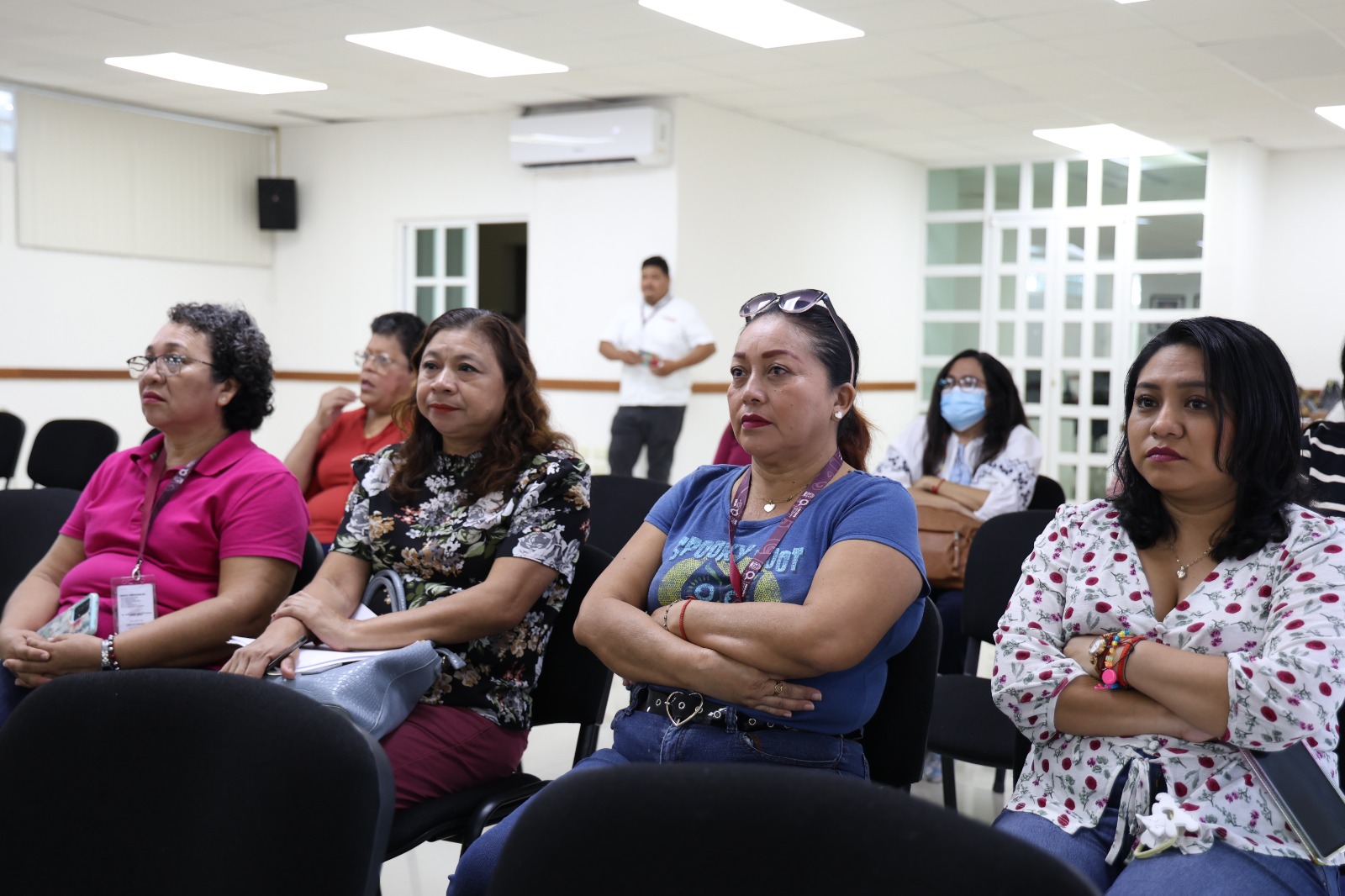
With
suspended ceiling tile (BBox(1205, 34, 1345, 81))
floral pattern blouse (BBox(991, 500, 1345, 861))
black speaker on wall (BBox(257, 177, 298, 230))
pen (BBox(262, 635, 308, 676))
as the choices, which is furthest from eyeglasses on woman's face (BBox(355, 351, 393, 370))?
black speaker on wall (BBox(257, 177, 298, 230))

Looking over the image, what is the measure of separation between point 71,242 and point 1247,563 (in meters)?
9.14

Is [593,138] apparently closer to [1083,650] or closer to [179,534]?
[179,534]

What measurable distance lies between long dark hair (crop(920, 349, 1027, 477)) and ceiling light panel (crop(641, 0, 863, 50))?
290 cm

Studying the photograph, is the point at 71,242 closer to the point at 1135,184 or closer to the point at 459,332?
the point at 459,332

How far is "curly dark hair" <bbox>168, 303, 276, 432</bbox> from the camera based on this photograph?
2.77 meters

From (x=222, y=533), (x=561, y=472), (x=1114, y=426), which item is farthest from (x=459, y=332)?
(x=1114, y=426)

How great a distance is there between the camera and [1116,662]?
1819mm

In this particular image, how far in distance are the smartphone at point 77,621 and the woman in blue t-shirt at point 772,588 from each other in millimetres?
1074

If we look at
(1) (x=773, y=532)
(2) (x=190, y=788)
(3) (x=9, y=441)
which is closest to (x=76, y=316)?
(3) (x=9, y=441)

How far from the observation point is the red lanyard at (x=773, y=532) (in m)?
2.04

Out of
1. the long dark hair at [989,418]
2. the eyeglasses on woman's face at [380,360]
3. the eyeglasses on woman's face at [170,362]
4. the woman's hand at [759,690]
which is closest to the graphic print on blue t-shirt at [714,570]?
the woman's hand at [759,690]

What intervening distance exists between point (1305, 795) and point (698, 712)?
882 mm

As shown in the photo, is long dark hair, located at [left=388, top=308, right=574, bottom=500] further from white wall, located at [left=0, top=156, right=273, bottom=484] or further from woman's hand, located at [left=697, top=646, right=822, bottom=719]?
white wall, located at [left=0, top=156, right=273, bottom=484]

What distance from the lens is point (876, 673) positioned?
1.99m
